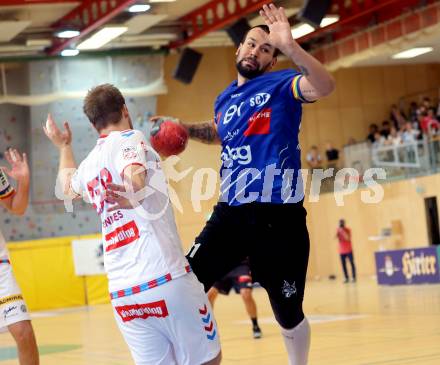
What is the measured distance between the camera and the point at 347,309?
644 inches

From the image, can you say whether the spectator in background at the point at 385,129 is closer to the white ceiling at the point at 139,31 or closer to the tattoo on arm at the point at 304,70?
the white ceiling at the point at 139,31

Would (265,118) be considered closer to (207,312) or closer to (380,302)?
(207,312)

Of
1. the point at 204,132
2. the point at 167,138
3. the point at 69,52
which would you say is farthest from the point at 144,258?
the point at 69,52

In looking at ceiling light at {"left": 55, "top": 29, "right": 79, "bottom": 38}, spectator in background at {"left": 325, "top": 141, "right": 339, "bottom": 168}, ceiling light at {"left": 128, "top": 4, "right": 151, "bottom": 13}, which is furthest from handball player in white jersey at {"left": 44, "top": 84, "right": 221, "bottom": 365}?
spectator in background at {"left": 325, "top": 141, "right": 339, "bottom": 168}

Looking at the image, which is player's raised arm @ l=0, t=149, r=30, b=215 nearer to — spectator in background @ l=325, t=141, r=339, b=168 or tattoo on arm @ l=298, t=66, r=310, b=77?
tattoo on arm @ l=298, t=66, r=310, b=77

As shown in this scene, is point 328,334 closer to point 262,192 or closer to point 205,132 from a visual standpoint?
point 205,132

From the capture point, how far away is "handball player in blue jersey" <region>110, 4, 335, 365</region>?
18.6 feet

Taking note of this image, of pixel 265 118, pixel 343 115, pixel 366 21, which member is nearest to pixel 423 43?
pixel 366 21

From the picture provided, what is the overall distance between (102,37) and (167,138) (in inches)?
805

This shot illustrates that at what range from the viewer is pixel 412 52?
97.3ft

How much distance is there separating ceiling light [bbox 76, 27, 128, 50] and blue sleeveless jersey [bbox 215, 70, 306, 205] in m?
19.4

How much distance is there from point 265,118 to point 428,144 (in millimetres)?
20217

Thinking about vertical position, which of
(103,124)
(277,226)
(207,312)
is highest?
(103,124)

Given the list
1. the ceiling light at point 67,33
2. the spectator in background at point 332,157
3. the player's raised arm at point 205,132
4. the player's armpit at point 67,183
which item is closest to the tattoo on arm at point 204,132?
the player's raised arm at point 205,132
